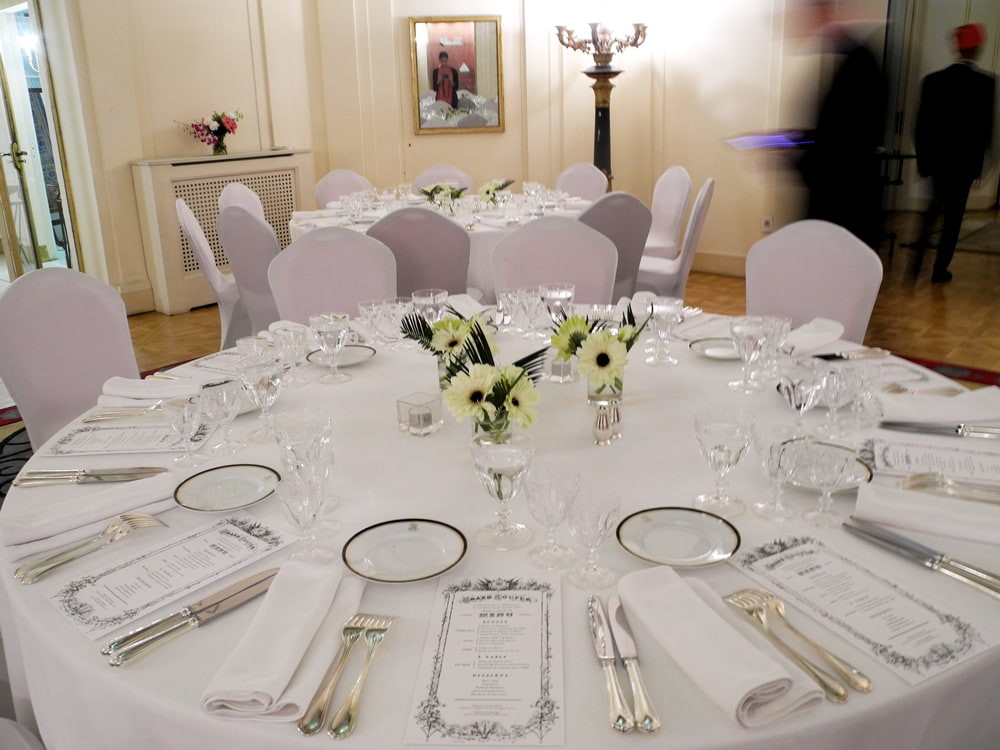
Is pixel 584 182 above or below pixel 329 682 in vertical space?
above

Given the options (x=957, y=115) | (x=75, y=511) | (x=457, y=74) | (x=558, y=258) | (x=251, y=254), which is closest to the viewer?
(x=75, y=511)

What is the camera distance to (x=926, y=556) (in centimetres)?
127

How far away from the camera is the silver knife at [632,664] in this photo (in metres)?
0.96

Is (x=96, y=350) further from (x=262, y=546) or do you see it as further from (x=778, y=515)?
(x=778, y=515)

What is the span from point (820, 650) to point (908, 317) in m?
4.84

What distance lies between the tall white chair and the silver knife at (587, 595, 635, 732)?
426 centimetres

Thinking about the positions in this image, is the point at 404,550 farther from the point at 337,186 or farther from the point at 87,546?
the point at 337,186

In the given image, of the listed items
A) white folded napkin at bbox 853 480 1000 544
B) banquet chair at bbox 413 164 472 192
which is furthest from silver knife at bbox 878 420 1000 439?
banquet chair at bbox 413 164 472 192

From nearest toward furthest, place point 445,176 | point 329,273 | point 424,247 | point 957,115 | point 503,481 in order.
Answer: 1. point 503,481
2. point 329,273
3. point 424,247
4. point 957,115
5. point 445,176

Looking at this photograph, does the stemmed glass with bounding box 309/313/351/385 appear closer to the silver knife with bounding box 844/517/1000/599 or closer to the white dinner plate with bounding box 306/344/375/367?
the white dinner plate with bounding box 306/344/375/367

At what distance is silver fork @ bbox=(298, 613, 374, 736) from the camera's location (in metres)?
0.99

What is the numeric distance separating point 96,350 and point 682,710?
221cm

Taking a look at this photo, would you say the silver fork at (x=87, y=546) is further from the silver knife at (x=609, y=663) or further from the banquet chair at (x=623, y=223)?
the banquet chair at (x=623, y=223)

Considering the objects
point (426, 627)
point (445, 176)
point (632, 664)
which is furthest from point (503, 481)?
point (445, 176)
